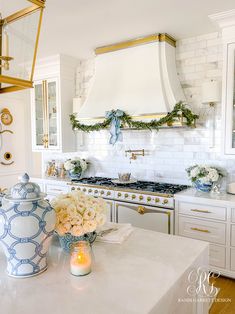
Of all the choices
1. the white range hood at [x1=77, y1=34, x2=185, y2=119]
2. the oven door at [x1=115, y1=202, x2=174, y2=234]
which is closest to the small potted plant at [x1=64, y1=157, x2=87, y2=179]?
the white range hood at [x1=77, y1=34, x2=185, y2=119]

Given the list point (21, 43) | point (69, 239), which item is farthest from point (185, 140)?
point (21, 43)

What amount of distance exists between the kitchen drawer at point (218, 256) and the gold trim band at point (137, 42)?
99.0 inches

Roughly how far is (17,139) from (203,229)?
4374 millimetres

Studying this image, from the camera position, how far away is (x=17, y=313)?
996mm

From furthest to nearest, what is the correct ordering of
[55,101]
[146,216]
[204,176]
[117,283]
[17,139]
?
[17,139], [55,101], [146,216], [204,176], [117,283]

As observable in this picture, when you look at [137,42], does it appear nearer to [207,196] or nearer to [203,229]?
[207,196]

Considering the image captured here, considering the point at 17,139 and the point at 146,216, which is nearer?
the point at 146,216

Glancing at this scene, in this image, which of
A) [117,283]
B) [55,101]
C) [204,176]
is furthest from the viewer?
[55,101]

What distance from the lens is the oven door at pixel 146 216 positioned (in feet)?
10.4

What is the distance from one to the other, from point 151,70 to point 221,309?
2.70m

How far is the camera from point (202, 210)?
2.99 meters

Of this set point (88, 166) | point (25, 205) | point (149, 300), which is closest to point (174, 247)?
point (149, 300)

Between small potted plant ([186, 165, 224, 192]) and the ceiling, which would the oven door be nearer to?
small potted plant ([186, 165, 224, 192])

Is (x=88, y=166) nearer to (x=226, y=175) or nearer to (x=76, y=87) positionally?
(x=76, y=87)
